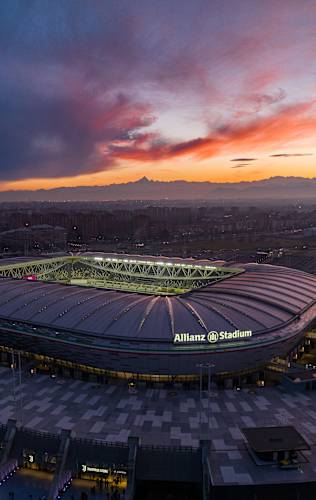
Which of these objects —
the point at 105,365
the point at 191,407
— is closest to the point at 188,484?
the point at 191,407

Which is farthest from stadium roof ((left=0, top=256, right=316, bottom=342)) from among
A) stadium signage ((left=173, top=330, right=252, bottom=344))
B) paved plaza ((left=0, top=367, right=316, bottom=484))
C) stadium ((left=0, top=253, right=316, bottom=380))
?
paved plaza ((left=0, top=367, right=316, bottom=484))

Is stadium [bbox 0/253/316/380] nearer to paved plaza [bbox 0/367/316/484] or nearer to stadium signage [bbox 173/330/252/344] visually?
stadium signage [bbox 173/330/252/344]

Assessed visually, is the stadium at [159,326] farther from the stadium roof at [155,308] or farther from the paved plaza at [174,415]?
the paved plaza at [174,415]

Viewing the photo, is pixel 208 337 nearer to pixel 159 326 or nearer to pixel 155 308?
pixel 159 326

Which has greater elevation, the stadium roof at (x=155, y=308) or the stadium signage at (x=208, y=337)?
the stadium roof at (x=155, y=308)

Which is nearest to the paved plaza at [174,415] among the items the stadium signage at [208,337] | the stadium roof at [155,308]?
the stadium signage at [208,337]

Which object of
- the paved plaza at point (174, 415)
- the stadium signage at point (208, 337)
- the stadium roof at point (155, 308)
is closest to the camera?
the paved plaza at point (174, 415)

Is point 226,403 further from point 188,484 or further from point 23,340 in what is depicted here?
point 23,340
